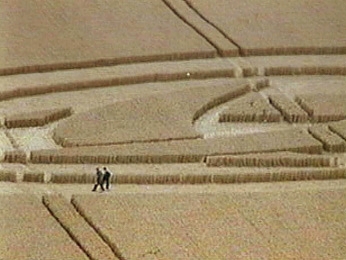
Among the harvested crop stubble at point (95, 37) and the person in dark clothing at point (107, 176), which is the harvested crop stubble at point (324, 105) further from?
the person in dark clothing at point (107, 176)

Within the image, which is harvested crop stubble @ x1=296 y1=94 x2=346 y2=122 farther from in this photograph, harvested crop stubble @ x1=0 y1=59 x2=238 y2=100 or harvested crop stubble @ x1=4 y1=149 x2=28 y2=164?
harvested crop stubble @ x1=4 y1=149 x2=28 y2=164

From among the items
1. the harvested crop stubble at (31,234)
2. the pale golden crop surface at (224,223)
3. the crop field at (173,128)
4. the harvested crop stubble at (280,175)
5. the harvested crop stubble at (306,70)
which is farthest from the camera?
the harvested crop stubble at (306,70)

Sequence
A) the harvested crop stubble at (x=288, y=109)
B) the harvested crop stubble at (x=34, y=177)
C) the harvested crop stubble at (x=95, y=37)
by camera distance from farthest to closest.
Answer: the harvested crop stubble at (x=95, y=37) < the harvested crop stubble at (x=288, y=109) < the harvested crop stubble at (x=34, y=177)

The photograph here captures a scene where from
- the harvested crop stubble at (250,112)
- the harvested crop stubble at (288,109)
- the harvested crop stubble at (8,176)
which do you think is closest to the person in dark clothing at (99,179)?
the harvested crop stubble at (8,176)

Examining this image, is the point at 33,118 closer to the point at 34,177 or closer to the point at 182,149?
the point at 34,177

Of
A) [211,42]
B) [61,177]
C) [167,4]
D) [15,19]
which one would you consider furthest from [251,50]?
[61,177]

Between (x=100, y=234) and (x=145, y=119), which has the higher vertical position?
(x=100, y=234)

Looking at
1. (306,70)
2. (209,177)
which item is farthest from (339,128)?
(306,70)
